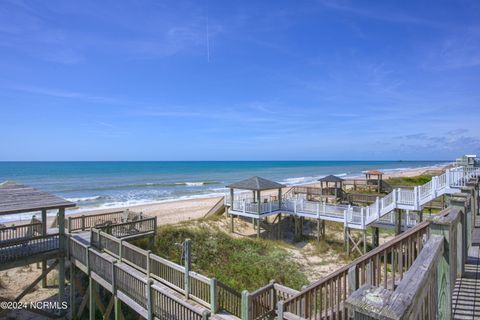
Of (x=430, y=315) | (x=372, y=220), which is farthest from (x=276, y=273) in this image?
(x=430, y=315)

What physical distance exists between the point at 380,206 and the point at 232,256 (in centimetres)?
844

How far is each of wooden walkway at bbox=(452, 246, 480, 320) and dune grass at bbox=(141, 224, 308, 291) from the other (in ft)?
28.9

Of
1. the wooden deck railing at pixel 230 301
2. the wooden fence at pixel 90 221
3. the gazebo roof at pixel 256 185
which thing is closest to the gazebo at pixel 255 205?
the gazebo roof at pixel 256 185

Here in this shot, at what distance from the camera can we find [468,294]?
3.97 m

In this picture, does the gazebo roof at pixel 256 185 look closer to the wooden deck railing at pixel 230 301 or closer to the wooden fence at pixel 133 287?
the wooden fence at pixel 133 287

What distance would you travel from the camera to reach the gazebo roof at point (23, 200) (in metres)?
10.8

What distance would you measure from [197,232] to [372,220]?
31.7 ft

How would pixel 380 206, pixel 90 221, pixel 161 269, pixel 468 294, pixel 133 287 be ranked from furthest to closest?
1. pixel 380 206
2. pixel 90 221
3. pixel 161 269
4. pixel 133 287
5. pixel 468 294

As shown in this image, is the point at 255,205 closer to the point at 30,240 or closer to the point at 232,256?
the point at 232,256

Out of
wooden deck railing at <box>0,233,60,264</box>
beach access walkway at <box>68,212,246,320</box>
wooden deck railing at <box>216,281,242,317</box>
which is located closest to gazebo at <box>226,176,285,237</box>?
beach access walkway at <box>68,212,246,320</box>

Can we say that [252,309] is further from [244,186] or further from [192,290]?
[244,186]

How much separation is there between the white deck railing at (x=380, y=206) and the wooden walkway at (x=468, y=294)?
35.7ft

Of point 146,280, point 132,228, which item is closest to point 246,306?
point 146,280

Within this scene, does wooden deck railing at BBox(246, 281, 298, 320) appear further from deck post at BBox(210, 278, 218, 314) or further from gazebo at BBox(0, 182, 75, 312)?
gazebo at BBox(0, 182, 75, 312)
